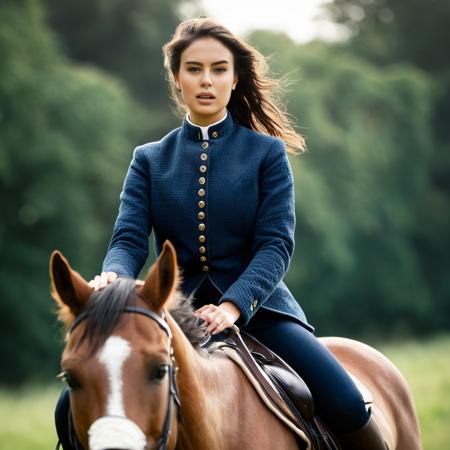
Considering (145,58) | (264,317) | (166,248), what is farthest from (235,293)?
(145,58)

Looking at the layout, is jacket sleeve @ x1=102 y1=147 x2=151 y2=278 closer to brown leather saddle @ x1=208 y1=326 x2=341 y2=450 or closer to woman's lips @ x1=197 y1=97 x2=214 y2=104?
woman's lips @ x1=197 y1=97 x2=214 y2=104

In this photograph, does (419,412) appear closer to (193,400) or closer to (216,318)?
(216,318)

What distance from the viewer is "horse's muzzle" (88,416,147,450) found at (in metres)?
3.11

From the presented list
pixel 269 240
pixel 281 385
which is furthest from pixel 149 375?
pixel 269 240

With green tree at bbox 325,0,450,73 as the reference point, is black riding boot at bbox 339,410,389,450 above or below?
below

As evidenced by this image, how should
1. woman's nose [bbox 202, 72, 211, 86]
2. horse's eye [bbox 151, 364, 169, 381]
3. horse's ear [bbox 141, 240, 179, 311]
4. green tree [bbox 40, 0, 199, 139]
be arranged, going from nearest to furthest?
horse's eye [bbox 151, 364, 169, 381] → horse's ear [bbox 141, 240, 179, 311] → woman's nose [bbox 202, 72, 211, 86] → green tree [bbox 40, 0, 199, 139]

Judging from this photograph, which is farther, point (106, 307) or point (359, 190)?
point (359, 190)

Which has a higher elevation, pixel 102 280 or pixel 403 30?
pixel 403 30

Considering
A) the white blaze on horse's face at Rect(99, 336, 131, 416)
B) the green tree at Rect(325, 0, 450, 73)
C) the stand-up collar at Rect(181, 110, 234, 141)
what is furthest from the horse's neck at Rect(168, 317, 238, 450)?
the green tree at Rect(325, 0, 450, 73)

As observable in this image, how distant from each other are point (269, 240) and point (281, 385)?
0.72 m

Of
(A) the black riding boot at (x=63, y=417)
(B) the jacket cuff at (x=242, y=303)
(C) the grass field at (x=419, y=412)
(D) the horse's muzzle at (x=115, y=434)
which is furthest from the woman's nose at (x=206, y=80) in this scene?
(C) the grass field at (x=419, y=412)

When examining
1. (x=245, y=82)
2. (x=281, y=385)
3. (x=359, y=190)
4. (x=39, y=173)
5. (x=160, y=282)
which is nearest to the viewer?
(x=160, y=282)

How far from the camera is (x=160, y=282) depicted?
3.52 metres

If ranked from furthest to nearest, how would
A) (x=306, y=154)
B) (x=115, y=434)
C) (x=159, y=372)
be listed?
(x=306, y=154) → (x=159, y=372) → (x=115, y=434)
